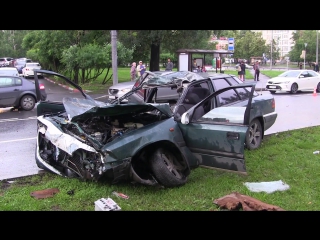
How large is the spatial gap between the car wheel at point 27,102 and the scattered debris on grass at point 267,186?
35.2 feet

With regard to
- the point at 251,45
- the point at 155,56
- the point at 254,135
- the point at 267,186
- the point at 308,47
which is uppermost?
the point at 251,45

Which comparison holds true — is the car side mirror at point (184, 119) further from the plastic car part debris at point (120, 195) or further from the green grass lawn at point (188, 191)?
the plastic car part debris at point (120, 195)

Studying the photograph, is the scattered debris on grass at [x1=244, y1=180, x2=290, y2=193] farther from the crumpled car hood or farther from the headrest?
the headrest

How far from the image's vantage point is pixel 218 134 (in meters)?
4.92

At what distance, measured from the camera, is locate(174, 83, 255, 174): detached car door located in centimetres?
480

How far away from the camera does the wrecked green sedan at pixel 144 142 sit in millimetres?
4711

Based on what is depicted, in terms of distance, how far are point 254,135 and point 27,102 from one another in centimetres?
968

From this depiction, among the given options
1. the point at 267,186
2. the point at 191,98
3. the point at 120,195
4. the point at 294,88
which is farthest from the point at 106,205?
the point at 294,88

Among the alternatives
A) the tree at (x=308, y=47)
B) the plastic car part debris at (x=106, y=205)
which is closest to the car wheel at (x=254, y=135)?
the plastic car part debris at (x=106, y=205)

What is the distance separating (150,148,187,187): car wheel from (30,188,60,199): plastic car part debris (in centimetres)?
144

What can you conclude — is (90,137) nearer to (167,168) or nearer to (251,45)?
(167,168)

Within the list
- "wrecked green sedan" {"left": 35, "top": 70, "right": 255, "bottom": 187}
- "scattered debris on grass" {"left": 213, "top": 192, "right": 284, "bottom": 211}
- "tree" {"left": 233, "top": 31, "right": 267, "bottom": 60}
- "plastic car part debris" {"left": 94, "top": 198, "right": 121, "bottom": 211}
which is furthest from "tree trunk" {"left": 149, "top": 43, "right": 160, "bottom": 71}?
"tree" {"left": 233, "top": 31, "right": 267, "bottom": 60}
